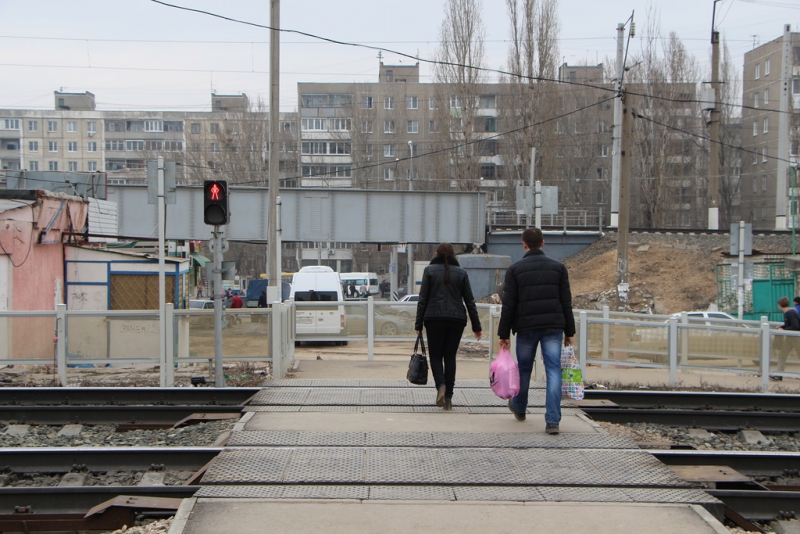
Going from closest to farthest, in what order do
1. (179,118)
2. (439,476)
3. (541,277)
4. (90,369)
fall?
(439,476) < (541,277) < (90,369) < (179,118)

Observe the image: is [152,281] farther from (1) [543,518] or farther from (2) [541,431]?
(1) [543,518]

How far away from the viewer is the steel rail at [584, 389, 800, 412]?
11.3 m

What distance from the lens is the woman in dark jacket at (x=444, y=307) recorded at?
28.4 ft

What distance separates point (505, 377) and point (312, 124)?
82809mm

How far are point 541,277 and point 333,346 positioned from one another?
12728mm

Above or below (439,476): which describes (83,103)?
above

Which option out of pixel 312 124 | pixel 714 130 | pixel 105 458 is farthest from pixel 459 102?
pixel 105 458

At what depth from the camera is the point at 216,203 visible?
12.1 meters

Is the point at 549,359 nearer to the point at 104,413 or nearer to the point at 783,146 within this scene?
the point at 104,413

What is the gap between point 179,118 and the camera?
104m

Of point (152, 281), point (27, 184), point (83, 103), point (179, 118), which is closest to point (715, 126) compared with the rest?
point (152, 281)

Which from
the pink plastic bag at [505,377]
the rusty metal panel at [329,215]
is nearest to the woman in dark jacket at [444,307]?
the pink plastic bag at [505,377]

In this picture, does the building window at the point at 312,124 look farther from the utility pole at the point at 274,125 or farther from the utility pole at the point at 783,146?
the utility pole at the point at 274,125

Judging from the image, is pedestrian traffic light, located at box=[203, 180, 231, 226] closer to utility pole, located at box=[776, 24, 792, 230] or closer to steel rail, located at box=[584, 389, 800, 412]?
steel rail, located at box=[584, 389, 800, 412]
